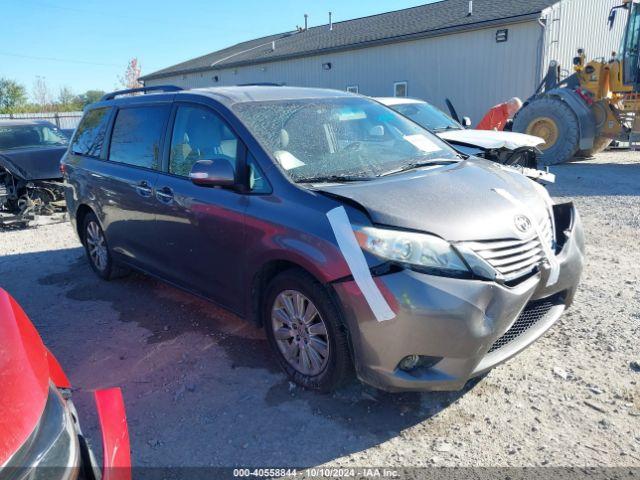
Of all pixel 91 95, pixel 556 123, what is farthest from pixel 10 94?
pixel 556 123

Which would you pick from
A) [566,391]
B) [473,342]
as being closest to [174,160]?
[473,342]

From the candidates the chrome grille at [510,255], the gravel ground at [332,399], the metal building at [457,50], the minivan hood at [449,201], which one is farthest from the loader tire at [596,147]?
the chrome grille at [510,255]

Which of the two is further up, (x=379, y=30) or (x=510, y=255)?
(x=379, y=30)

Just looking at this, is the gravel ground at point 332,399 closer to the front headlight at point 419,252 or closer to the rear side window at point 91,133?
the front headlight at point 419,252

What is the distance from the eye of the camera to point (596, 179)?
9977mm

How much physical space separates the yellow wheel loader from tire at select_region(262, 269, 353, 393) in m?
10.7

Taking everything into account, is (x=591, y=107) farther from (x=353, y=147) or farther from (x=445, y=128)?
(x=353, y=147)

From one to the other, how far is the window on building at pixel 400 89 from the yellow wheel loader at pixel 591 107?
23.4 feet

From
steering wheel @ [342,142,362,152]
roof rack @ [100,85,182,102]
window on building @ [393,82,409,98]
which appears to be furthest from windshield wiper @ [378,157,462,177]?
window on building @ [393,82,409,98]

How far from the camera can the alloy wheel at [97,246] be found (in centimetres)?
516

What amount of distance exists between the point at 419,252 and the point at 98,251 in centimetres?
393

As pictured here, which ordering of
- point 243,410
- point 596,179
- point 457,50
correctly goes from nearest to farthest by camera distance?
point 243,410, point 596,179, point 457,50

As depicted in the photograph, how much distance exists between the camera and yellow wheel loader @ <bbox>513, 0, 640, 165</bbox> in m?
11.6

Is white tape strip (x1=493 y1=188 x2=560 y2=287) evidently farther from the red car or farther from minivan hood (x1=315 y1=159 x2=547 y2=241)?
the red car
